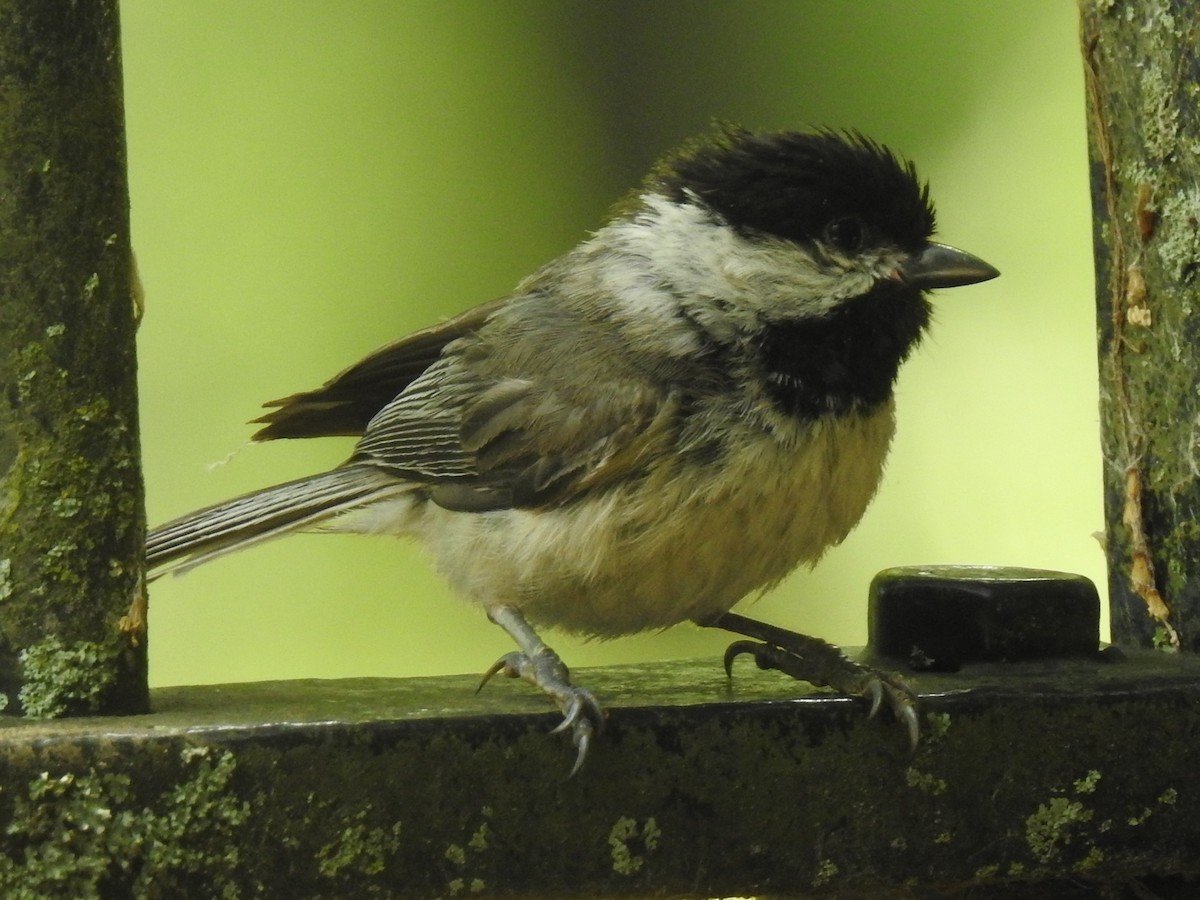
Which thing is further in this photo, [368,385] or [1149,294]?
[368,385]

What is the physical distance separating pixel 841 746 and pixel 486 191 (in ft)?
4.59

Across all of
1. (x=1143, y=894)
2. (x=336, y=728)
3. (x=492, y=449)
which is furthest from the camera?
(x=492, y=449)

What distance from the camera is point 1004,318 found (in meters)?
2.14

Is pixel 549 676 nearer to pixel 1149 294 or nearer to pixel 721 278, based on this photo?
pixel 721 278

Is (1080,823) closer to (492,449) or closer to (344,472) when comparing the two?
(492,449)

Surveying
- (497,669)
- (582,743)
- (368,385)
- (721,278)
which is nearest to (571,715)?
(582,743)

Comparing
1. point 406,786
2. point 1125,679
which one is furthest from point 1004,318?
point 406,786

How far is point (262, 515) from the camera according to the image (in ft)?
5.06

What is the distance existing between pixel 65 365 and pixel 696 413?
1.87 feet

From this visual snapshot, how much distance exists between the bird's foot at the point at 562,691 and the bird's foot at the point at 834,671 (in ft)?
0.67

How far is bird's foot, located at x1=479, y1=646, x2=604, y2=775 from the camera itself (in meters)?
1.09

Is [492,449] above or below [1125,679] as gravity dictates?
above

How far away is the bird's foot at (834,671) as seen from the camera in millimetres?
1169

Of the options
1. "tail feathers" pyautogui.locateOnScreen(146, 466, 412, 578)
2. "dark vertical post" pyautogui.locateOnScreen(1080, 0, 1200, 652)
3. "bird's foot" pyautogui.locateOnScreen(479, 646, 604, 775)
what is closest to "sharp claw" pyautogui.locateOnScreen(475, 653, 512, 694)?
"bird's foot" pyautogui.locateOnScreen(479, 646, 604, 775)
